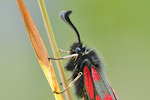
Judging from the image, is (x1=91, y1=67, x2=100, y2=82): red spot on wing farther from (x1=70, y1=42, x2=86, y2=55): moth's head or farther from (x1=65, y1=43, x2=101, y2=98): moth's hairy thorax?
(x1=70, y1=42, x2=86, y2=55): moth's head

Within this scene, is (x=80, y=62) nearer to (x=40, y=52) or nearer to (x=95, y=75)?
(x=95, y=75)

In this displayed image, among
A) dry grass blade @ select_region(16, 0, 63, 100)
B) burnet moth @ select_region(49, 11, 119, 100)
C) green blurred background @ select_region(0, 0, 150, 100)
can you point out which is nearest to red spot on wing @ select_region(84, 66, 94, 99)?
burnet moth @ select_region(49, 11, 119, 100)

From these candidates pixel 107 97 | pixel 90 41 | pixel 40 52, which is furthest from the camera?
pixel 90 41

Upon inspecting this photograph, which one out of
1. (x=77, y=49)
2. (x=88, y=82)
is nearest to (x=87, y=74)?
(x=88, y=82)

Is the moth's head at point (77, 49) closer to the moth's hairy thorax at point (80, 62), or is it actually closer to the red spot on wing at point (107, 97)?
the moth's hairy thorax at point (80, 62)

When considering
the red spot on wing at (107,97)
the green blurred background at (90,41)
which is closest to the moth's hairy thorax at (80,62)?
the red spot on wing at (107,97)

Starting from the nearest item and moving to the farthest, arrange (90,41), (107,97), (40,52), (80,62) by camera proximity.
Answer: (40,52)
(107,97)
(80,62)
(90,41)
